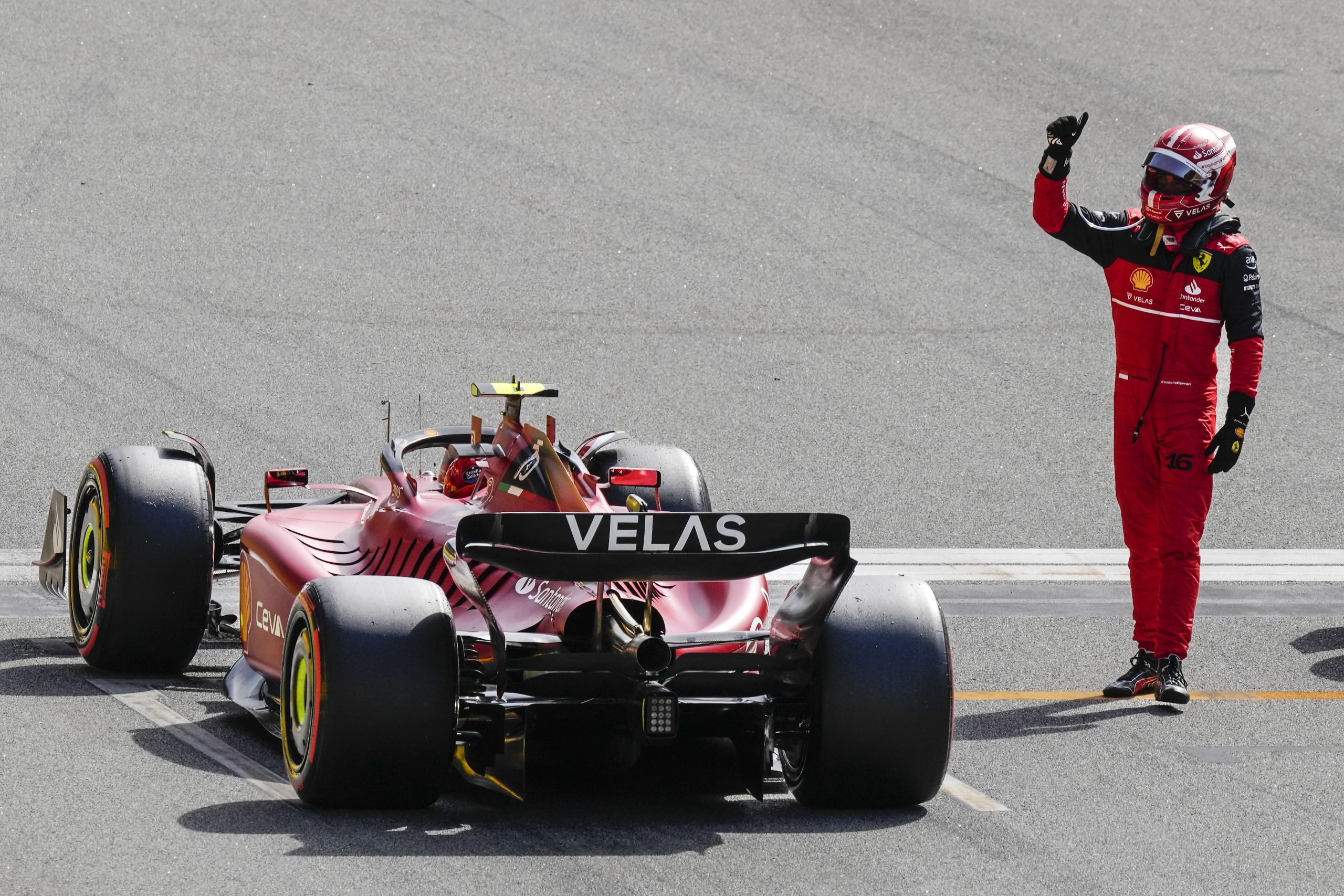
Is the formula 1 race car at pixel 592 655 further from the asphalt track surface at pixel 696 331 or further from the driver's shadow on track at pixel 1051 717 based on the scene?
the driver's shadow on track at pixel 1051 717

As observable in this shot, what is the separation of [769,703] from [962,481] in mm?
6996

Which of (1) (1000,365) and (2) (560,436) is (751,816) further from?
(1) (1000,365)

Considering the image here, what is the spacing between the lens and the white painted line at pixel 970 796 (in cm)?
705

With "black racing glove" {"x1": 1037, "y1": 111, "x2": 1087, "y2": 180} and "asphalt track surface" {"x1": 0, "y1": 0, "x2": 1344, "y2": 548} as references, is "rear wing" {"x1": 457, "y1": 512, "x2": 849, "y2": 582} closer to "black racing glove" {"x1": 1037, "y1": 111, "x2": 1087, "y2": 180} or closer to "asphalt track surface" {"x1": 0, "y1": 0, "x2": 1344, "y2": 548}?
"black racing glove" {"x1": 1037, "y1": 111, "x2": 1087, "y2": 180}

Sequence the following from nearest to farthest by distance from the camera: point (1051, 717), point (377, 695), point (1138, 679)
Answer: point (377, 695)
point (1051, 717)
point (1138, 679)

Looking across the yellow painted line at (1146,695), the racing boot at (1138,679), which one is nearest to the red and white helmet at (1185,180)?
the racing boot at (1138,679)

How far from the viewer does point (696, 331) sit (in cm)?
1577

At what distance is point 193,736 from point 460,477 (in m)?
1.47

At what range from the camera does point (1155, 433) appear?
9.08 meters

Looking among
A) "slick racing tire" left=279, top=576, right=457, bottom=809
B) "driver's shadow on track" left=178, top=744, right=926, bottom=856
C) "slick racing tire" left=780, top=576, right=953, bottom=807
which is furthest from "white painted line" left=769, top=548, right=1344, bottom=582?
"slick racing tire" left=279, top=576, right=457, bottom=809

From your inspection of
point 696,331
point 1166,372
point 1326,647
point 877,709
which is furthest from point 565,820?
point 696,331

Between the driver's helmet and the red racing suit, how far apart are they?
2715mm

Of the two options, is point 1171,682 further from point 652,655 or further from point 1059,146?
point 652,655

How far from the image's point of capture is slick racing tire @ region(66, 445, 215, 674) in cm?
842
